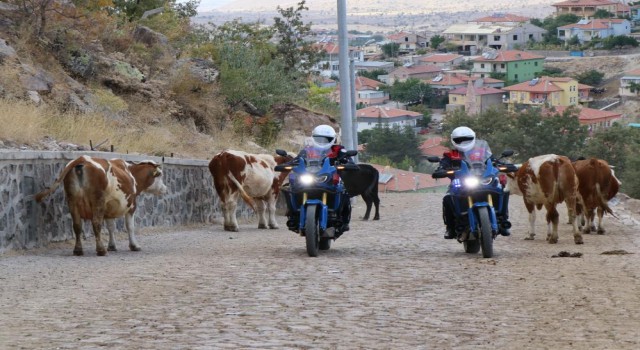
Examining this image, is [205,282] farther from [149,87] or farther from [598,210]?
[149,87]

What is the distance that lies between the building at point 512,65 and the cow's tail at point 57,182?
145176 millimetres

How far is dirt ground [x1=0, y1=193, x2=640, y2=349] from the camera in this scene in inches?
380

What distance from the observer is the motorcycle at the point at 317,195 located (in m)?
16.6

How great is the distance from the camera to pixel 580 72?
159125mm

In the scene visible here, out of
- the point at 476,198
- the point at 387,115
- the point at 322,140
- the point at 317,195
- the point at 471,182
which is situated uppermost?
the point at 322,140

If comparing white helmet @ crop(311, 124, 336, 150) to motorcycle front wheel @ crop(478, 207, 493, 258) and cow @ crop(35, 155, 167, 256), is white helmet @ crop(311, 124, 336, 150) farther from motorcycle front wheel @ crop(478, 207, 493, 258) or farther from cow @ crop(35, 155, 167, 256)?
cow @ crop(35, 155, 167, 256)

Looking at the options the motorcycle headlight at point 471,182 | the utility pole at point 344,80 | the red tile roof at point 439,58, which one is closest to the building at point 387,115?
the red tile roof at point 439,58

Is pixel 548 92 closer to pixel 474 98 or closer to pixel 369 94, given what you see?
pixel 474 98

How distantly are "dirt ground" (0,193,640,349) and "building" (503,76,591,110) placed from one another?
371 ft

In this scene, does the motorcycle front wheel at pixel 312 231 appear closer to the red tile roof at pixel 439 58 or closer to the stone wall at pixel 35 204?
the stone wall at pixel 35 204

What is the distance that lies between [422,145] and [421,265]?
252 ft

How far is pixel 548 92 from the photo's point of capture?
5162 inches

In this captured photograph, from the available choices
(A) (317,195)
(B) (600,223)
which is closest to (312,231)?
(A) (317,195)

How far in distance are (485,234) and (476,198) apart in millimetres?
669
